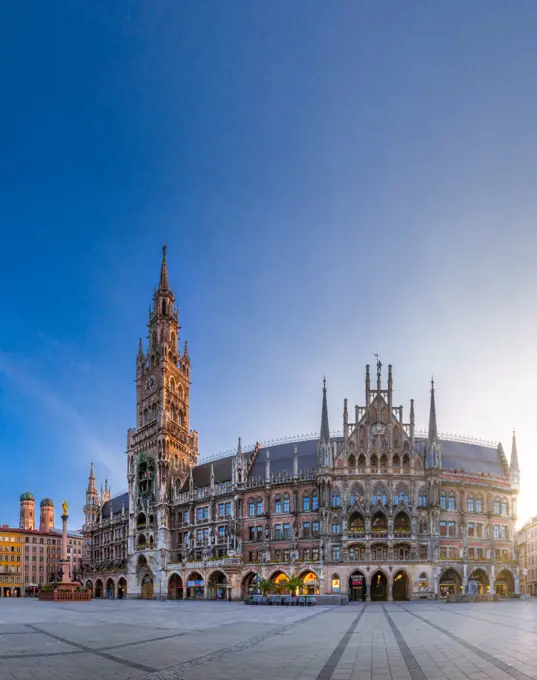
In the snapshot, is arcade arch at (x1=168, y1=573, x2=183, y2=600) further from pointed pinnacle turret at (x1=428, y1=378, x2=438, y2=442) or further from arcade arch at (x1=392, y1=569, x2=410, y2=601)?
pointed pinnacle turret at (x1=428, y1=378, x2=438, y2=442)

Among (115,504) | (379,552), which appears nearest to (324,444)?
(379,552)

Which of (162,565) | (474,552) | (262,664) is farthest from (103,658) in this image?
(162,565)

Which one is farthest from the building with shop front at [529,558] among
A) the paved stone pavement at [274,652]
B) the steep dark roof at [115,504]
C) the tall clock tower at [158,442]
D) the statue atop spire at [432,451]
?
the paved stone pavement at [274,652]

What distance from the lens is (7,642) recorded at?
2947cm

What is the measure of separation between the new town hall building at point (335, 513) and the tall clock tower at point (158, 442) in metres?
0.35

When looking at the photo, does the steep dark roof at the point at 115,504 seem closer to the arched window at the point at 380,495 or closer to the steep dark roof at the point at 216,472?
the steep dark roof at the point at 216,472

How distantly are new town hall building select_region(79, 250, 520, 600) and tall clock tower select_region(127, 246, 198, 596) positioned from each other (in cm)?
35

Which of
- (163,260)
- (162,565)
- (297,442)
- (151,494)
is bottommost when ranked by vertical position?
(162,565)

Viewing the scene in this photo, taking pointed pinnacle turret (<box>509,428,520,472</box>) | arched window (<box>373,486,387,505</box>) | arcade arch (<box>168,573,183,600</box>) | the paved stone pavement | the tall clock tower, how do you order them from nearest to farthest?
the paved stone pavement < arched window (<box>373,486,387,505</box>) < pointed pinnacle turret (<box>509,428,520,472</box>) < arcade arch (<box>168,573,183,600</box>) < the tall clock tower

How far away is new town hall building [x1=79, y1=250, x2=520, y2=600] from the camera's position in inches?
3452

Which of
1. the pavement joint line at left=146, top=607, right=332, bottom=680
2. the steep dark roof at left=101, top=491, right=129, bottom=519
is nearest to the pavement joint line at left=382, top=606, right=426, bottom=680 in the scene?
the pavement joint line at left=146, top=607, right=332, bottom=680

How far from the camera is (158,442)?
118250 millimetres

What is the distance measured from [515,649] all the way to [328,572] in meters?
65.8

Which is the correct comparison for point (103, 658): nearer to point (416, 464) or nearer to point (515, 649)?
point (515, 649)
